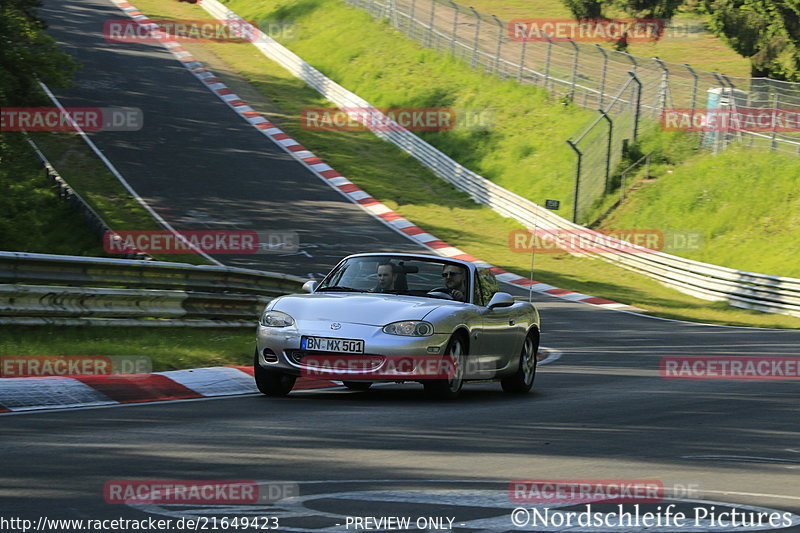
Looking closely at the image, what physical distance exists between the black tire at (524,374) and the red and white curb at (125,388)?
180cm

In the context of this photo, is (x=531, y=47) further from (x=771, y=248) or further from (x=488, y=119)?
(x=771, y=248)

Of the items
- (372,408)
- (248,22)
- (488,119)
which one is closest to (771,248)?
(488,119)

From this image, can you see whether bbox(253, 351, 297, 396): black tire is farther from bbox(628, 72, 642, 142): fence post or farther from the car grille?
bbox(628, 72, 642, 142): fence post

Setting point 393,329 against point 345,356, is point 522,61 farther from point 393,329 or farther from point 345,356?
point 345,356

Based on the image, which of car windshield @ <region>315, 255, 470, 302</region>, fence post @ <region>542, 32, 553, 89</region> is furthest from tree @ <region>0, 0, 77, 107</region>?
fence post @ <region>542, 32, 553, 89</region>

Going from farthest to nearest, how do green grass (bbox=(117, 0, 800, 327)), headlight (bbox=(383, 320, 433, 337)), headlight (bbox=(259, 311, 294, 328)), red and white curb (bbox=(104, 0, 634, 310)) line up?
1. green grass (bbox=(117, 0, 800, 327))
2. red and white curb (bbox=(104, 0, 634, 310))
3. headlight (bbox=(259, 311, 294, 328))
4. headlight (bbox=(383, 320, 433, 337))

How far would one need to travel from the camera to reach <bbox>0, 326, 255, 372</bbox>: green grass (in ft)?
36.1

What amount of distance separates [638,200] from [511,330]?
24.2m

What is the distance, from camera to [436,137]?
139 feet

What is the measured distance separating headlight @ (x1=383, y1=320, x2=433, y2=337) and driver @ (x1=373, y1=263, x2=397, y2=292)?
939 millimetres

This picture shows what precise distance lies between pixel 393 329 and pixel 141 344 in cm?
360

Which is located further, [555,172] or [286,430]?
[555,172]

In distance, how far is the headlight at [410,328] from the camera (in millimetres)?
9852

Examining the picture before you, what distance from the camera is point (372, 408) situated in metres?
9.60
